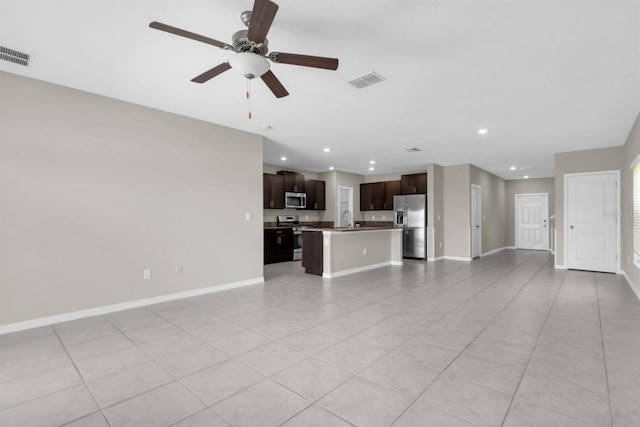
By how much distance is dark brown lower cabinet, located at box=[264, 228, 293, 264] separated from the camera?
24.8ft

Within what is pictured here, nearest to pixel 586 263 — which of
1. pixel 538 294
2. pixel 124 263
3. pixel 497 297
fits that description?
pixel 538 294

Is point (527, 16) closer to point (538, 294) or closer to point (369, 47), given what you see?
point (369, 47)

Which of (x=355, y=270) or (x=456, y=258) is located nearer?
(x=355, y=270)

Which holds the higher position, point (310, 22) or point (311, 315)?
point (310, 22)

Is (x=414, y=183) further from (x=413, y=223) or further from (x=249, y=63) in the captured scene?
(x=249, y=63)

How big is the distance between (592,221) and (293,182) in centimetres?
676

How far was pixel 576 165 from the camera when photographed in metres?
6.46

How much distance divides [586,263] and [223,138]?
7.60m

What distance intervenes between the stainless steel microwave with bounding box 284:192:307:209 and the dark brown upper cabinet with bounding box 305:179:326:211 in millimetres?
242

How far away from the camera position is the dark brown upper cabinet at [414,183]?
340 inches

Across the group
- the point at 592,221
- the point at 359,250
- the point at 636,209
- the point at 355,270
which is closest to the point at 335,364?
the point at 355,270

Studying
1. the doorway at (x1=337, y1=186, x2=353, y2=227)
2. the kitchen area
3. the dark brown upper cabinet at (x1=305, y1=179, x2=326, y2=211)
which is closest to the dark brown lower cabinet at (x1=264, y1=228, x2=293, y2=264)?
the kitchen area

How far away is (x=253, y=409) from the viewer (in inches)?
73.0

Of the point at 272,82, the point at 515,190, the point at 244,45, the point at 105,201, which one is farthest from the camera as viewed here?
the point at 515,190
